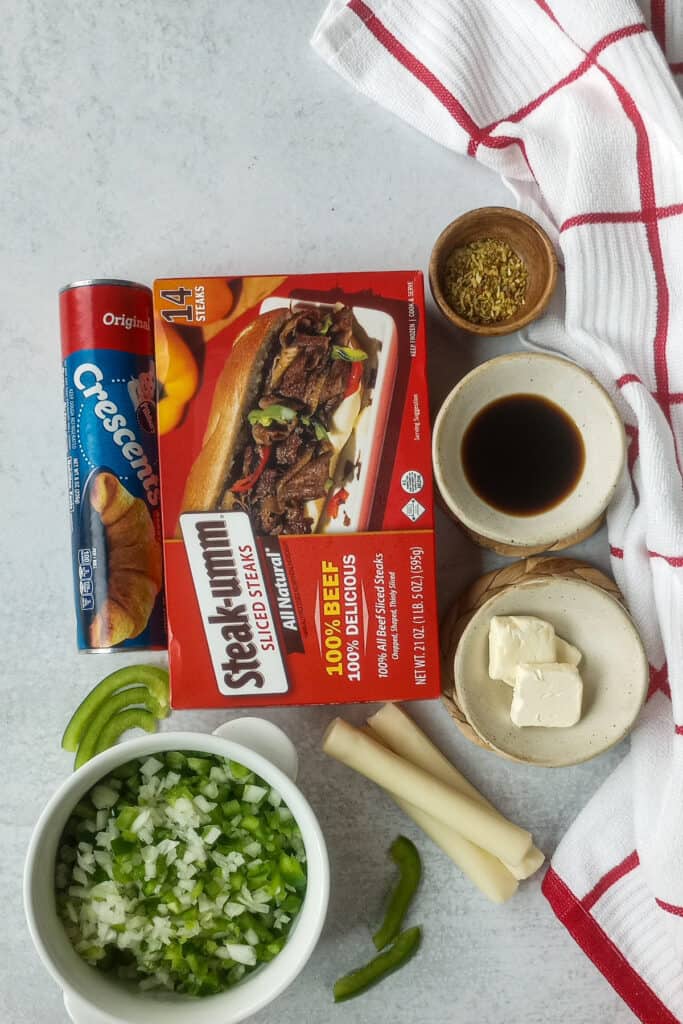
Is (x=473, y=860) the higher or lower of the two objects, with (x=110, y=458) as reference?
lower

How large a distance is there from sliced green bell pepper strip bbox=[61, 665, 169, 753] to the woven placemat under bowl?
1.30ft

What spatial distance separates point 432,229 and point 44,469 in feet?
2.17

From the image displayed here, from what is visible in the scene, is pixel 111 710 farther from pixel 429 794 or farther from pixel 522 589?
pixel 522 589

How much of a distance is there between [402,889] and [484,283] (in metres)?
0.85

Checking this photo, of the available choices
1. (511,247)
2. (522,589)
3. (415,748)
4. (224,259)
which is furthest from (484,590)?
(224,259)

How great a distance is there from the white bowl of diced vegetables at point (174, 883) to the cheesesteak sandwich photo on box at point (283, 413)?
0.33m

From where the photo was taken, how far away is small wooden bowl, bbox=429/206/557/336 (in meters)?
1.10

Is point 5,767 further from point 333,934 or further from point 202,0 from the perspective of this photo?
point 202,0

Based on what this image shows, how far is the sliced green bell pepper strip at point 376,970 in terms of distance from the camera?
1.19 meters

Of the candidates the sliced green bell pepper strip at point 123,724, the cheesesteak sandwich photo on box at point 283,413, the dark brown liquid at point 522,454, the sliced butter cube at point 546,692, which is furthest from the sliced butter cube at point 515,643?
the sliced green bell pepper strip at point 123,724

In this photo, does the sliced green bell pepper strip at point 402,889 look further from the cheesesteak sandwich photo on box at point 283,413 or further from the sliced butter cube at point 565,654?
the cheesesteak sandwich photo on box at point 283,413

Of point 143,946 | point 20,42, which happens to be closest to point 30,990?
point 143,946

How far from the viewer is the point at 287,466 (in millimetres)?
1070

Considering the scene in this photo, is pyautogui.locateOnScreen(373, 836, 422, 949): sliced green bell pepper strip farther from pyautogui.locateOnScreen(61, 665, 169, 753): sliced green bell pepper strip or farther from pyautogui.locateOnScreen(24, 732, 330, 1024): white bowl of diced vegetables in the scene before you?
pyautogui.locateOnScreen(61, 665, 169, 753): sliced green bell pepper strip
